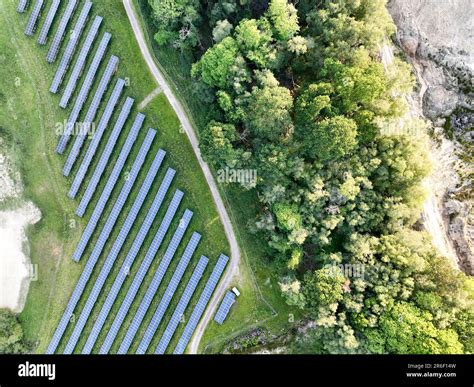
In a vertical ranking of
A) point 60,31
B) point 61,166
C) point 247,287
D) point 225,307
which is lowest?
point 225,307

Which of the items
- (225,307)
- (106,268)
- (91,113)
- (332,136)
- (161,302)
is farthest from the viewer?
(91,113)

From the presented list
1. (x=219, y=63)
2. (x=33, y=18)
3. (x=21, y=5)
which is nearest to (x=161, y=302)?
(x=219, y=63)

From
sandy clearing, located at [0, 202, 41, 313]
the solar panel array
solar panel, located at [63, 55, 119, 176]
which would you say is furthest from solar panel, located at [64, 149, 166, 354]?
the solar panel array

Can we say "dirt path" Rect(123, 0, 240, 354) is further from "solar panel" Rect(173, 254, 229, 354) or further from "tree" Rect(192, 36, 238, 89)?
"tree" Rect(192, 36, 238, 89)

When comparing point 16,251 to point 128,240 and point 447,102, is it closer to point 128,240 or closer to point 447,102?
point 128,240

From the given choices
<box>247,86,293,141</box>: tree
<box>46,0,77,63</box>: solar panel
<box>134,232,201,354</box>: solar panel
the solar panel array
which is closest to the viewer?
<box>247,86,293,141</box>: tree

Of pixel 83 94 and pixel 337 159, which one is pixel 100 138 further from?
pixel 337 159
